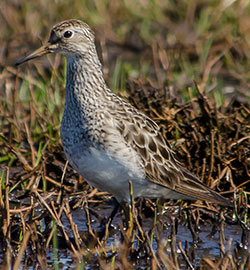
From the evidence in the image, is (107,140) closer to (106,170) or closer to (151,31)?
(106,170)

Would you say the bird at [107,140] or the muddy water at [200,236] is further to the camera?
the muddy water at [200,236]

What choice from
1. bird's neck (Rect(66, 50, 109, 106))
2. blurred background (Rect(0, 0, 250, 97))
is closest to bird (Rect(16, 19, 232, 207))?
bird's neck (Rect(66, 50, 109, 106))

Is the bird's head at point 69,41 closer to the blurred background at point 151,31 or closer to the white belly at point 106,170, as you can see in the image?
the white belly at point 106,170

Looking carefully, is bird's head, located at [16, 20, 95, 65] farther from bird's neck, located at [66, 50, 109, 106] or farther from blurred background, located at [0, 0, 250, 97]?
blurred background, located at [0, 0, 250, 97]

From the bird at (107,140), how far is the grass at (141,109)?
260 millimetres

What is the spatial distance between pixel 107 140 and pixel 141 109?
5.19ft

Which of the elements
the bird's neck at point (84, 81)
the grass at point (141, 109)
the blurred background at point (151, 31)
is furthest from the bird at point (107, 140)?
the blurred background at point (151, 31)

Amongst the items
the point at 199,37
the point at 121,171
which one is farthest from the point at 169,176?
the point at 199,37

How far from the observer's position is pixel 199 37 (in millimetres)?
9523

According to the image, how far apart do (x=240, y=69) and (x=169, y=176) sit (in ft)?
12.2

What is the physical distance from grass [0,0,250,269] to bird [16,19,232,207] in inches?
10.2

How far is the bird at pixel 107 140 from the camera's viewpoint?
5.07m

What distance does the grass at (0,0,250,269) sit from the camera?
484 centimetres

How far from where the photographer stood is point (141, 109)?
21.6ft
